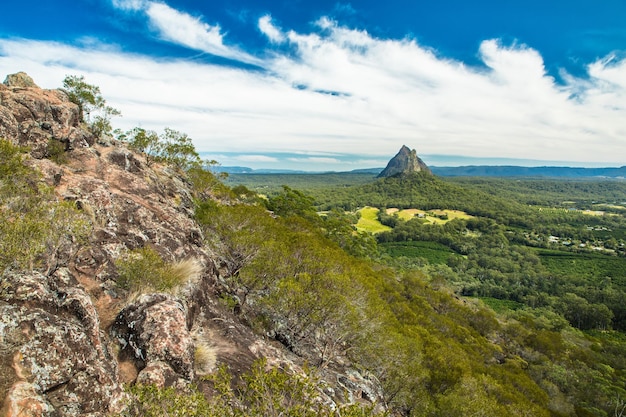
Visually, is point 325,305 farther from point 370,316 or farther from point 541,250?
point 541,250

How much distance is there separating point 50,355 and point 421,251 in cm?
18957

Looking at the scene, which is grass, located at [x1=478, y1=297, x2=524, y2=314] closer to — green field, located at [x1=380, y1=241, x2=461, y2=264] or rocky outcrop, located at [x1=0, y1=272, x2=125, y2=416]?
green field, located at [x1=380, y1=241, x2=461, y2=264]

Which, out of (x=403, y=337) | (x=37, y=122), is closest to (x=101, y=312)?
(x=37, y=122)

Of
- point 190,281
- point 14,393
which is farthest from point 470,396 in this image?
point 14,393

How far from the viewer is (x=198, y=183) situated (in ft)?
172

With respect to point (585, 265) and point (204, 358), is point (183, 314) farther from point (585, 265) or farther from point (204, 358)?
point (585, 265)

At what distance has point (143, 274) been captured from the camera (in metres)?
15.7

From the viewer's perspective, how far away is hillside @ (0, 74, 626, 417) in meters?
9.13

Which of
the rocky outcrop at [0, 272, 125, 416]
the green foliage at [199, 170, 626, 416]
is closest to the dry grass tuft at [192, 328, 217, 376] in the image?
the rocky outcrop at [0, 272, 125, 416]

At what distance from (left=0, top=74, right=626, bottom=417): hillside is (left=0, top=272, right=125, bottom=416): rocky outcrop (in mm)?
38

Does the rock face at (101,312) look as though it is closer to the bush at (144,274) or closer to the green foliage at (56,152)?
the green foliage at (56,152)

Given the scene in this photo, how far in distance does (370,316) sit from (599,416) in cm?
4687

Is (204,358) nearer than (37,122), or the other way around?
(204,358)

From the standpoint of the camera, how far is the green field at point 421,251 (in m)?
174
